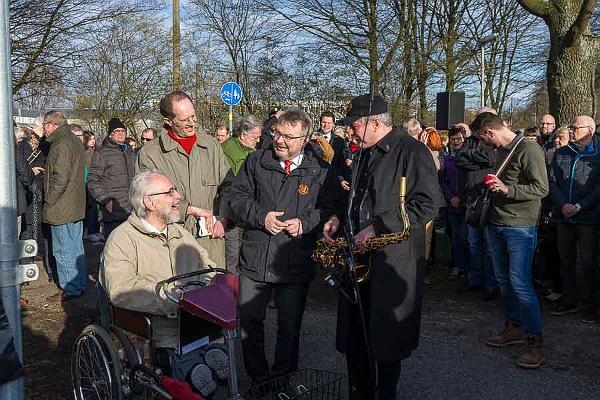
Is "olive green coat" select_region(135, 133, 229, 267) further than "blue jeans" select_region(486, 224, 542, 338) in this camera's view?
No

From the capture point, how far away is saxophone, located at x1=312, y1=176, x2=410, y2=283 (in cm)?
332

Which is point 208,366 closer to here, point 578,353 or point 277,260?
point 277,260

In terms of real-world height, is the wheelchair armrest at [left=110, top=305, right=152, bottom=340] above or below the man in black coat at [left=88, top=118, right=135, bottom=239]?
below

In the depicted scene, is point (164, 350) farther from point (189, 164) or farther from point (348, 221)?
point (189, 164)

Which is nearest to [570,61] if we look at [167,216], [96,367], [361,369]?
[361,369]

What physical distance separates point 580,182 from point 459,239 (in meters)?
1.98

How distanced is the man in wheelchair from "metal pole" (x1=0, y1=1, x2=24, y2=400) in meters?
0.61

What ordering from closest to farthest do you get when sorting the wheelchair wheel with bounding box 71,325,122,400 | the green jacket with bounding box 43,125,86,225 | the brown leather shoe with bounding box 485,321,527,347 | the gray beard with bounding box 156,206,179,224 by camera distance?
the wheelchair wheel with bounding box 71,325,122,400
the gray beard with bounding box 156,206,179,224
the brown leather shoe with bounding box 485,321,527,347
the green jacket with bounding box 43,125,86,225

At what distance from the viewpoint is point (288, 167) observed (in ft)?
13.3

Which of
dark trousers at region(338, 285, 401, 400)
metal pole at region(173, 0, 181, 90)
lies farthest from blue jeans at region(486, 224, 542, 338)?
metal pole at region(173, 0, 181, 90)

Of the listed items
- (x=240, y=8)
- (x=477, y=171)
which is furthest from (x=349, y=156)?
(x=240, y=8)

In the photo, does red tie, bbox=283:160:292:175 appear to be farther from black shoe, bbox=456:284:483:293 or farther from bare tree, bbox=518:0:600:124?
→ bare tree, bbox=518:0:600:124

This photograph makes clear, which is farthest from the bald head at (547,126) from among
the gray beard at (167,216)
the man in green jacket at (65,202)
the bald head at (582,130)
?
the gray beard at (167,216)

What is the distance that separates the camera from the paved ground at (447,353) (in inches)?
175
